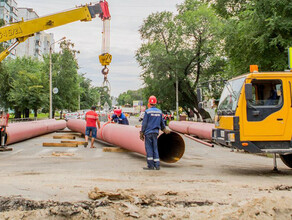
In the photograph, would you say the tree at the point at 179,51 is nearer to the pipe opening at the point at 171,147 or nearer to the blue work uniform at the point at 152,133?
the pipe opening at the point at 171,147

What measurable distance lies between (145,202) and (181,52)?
1298 inches

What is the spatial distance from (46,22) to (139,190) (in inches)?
382

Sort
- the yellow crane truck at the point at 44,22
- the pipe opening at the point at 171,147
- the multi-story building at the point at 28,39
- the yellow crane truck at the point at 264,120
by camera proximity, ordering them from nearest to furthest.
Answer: the yellow crane truck at the point at 264,120, the pipe opening at the point at 171,147, the yellow crane truck at the point at 44,22, the multi-story building at the point at 28,39

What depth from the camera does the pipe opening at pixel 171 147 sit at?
979 centimetres

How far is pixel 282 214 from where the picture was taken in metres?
4.88

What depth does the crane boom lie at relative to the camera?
1299 centimetres

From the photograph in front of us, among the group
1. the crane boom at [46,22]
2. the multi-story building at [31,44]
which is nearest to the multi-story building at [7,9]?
the multi-story building at [31,44]

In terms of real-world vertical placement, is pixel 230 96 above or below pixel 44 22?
below

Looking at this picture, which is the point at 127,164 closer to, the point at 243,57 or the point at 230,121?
Result: the point at 230,121

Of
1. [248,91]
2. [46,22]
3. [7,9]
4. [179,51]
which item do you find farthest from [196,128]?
[7,9]

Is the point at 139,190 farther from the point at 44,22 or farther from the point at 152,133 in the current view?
the point at 44,22

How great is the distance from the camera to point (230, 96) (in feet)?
28.5

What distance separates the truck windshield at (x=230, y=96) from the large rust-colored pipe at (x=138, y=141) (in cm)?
159

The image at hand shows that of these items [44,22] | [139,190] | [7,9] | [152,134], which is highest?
[7,9]
